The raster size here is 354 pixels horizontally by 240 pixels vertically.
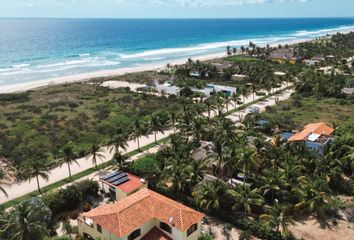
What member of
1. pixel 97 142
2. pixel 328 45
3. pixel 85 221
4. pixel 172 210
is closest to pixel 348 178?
pixel 172 210

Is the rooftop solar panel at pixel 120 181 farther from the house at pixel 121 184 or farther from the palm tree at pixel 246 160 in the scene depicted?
the palm tree at pixel 246 160

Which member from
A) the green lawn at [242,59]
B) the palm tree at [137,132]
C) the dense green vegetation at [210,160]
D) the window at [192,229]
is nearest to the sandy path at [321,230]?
the dense green vegetation at [210,160]

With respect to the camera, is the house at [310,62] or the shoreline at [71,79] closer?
the shoreline at [71,79]

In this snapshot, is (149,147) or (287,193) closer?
(287,193)

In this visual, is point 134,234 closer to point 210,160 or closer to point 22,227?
point 22,227

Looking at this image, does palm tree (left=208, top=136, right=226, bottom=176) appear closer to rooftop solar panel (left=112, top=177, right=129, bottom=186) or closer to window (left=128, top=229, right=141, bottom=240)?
rooftop solar panel (left=112, top=177, right=129, bottom=186)

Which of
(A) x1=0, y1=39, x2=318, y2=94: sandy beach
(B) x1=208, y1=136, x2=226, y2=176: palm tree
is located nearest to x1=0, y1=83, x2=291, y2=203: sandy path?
(B) x1=208, y1=136, x2=226, y2=176: palm tree

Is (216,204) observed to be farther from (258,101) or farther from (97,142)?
(258,101)
